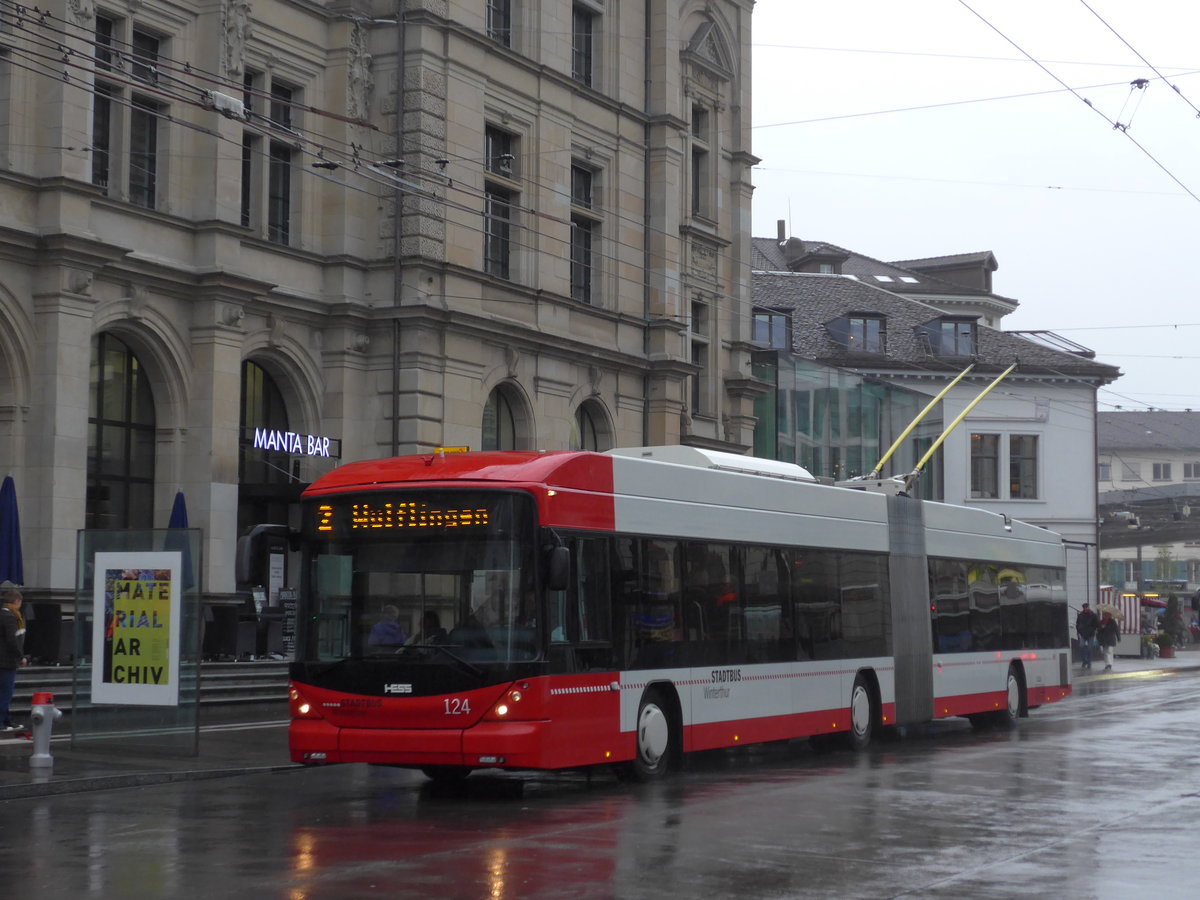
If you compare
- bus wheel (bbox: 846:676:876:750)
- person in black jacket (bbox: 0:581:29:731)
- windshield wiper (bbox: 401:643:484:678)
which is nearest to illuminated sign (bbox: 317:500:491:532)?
windshield wiper (bbox: 401:643:484:678)

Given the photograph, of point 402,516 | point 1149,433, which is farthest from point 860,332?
point 1149,433

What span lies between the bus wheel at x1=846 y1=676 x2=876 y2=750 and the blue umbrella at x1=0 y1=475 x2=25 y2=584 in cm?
1154

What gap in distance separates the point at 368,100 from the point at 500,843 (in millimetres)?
22226

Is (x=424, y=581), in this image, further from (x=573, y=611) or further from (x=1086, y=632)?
(x=1086, y=632)

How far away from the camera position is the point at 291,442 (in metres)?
30.1

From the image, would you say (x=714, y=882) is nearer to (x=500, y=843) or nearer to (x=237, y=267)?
(x=500, y=843)

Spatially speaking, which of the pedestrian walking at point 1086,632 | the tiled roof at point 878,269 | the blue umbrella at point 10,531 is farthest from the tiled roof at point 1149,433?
the blue umbrella at point 10,531

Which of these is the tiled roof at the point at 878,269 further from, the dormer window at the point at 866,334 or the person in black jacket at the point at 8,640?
the person in black jacket at the point at 8,640

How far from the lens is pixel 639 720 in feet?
52.1

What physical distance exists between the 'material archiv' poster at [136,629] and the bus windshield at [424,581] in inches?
126

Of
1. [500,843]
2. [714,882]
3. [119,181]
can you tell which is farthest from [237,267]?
[714,882]

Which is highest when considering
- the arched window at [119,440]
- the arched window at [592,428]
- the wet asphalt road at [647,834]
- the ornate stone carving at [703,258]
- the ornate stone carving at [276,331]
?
the ornate stone carving at [703,258]

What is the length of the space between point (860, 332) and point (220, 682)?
4249cm

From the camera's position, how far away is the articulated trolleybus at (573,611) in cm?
1416
